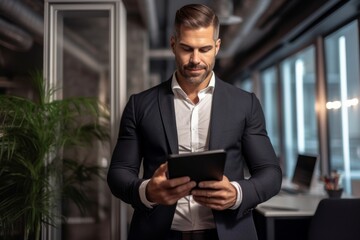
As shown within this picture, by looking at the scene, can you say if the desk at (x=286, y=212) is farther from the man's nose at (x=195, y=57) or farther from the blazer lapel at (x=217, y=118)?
the man's nose at (x=195, y=57)

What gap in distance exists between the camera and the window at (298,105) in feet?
15.4

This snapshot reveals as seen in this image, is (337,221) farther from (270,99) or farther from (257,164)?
(270,99)

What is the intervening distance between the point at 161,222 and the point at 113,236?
1.00m

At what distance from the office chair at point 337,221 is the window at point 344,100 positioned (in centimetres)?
142

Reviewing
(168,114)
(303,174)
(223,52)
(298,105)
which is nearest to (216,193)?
(168,114)

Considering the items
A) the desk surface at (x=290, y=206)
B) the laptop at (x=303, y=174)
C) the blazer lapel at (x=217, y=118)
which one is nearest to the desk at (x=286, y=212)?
the desk surface at (x=290, y=206)

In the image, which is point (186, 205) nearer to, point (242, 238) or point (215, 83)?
point (242, 238)

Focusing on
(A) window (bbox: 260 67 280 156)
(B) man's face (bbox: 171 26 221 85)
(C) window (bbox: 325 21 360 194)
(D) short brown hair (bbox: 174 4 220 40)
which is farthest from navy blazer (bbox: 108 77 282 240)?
(A) window (bbox: 260 67 280 156)

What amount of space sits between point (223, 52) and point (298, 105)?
1.53m

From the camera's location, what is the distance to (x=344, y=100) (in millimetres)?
3693

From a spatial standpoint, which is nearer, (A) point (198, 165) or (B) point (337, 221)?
(A) point (198, 165)

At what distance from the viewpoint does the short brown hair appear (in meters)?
1.19

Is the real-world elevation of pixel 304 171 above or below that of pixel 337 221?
above

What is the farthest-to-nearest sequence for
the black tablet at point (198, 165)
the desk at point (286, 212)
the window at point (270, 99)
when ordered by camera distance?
the window at point (270, 99), the desk at point (286, 212), the black tablet at point (198, 165)
